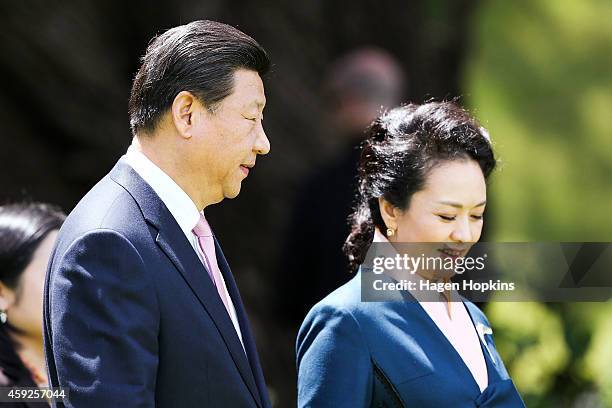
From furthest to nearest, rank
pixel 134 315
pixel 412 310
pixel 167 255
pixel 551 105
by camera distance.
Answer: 1. pixel 551 105
2. pixel 412 310
3. pixel 167 255
4. pixel 134 315

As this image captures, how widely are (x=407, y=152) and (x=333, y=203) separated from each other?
2.16 metres

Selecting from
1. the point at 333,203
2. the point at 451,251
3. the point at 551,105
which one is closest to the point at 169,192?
the point at 451,251

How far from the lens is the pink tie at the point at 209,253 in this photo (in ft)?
8.09

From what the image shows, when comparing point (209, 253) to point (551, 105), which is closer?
point (209, 253)

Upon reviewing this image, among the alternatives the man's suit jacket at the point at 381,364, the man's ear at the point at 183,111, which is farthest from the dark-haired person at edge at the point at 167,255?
the man's suit jacket at the point at 381,364

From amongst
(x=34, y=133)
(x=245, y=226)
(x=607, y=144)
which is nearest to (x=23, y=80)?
(x=34, y=133)

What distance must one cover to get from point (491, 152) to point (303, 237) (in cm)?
225

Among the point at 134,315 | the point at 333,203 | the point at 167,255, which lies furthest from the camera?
the point at 333,203

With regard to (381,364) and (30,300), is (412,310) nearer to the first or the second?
(381,364)

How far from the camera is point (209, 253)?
250 centimetres

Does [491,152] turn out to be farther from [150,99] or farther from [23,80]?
[23,80]

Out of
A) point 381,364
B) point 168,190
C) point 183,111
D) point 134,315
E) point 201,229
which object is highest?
point 183,111

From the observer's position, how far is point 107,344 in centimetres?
210

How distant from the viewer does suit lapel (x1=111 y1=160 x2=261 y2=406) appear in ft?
7.48
